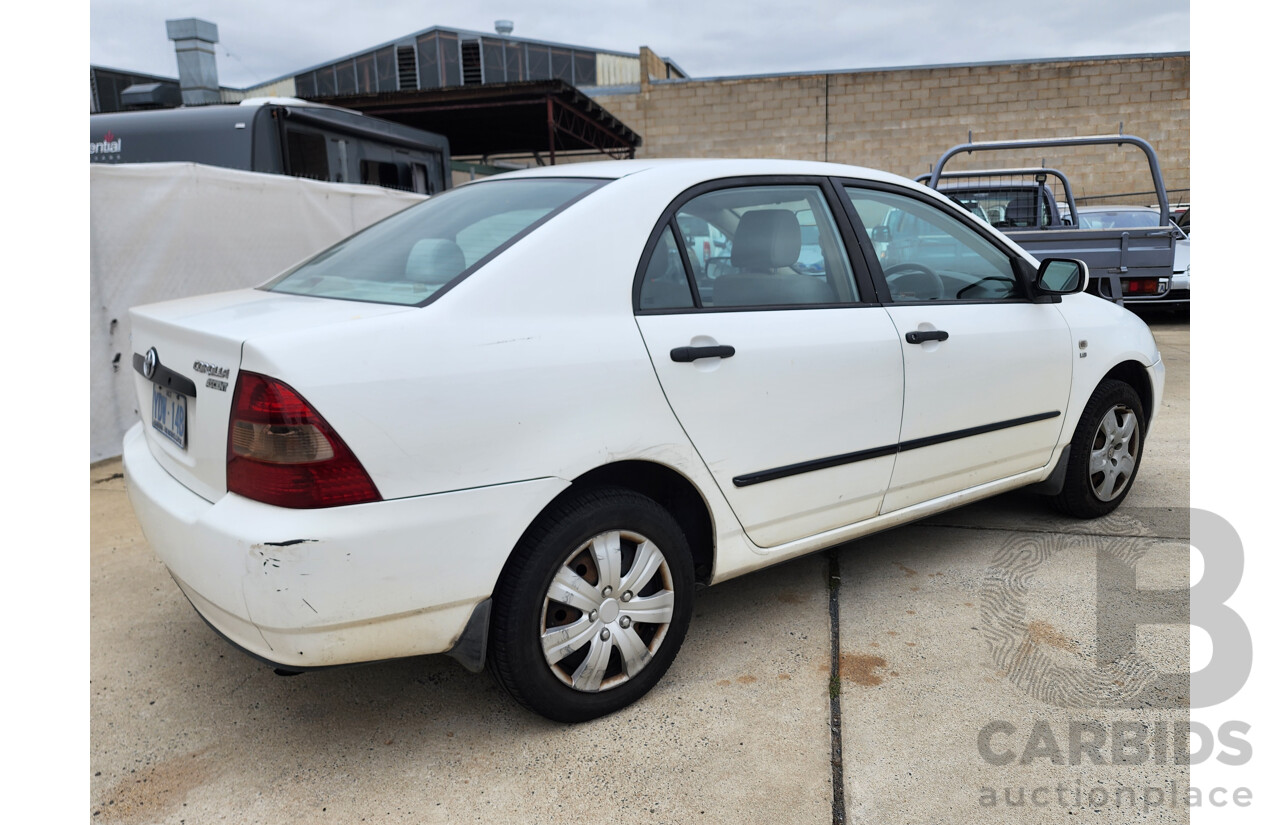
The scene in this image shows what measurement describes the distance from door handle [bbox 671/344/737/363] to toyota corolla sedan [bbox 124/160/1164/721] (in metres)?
0.01

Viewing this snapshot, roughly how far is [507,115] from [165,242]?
37.6 ft

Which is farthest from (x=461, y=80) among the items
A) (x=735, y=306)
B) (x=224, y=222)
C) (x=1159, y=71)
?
(x=735, y=306)

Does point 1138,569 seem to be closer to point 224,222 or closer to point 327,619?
point 327,619

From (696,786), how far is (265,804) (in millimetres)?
1037

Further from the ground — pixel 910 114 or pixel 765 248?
pixel 910 114

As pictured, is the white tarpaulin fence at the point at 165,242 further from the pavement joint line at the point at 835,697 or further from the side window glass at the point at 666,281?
the pavement joint line at the point at 835,697

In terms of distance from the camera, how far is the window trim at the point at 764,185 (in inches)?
96.7

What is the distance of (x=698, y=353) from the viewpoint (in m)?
2.43

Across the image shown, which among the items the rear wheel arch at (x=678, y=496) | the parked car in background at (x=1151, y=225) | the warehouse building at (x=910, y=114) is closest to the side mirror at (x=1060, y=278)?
the rear wheel arch at (x=678, y=496)

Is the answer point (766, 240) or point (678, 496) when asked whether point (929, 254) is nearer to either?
point (766, 240)

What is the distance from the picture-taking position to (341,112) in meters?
8.58

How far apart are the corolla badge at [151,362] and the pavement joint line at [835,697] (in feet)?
6.77

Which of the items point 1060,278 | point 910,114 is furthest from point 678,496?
point 910,114

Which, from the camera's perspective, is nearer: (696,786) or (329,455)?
(329,455)
